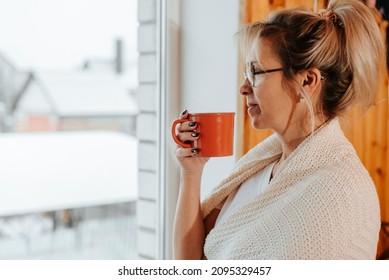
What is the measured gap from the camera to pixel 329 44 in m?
0.77

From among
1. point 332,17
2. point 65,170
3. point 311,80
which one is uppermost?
point 332,17

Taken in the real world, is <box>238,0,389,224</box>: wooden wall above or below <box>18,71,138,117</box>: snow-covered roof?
below

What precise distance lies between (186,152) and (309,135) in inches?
8.2

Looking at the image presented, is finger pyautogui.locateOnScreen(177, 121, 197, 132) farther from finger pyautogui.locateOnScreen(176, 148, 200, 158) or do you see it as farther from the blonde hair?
the blonde hair

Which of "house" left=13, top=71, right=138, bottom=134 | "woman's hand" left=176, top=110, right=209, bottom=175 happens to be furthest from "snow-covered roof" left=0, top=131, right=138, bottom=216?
"woman's hand" left=176, top=110, right=209, bottom=175

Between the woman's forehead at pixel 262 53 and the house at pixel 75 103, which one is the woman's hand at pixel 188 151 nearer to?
the woman's forehead at pixel 262 53

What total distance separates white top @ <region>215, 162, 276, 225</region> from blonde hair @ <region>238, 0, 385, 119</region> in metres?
0.16

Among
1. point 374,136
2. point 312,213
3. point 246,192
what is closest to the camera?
point 312,213

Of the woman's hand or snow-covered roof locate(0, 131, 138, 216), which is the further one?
snow-covered roof locate(0, 131, 138, 216)

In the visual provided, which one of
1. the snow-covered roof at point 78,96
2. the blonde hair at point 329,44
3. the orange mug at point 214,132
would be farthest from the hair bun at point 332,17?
the snow-covered roof at point 78,96

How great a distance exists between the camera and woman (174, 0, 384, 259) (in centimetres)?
A: 72

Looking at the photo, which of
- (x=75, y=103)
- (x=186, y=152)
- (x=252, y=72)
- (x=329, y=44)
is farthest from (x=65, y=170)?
(x=329, y=44)

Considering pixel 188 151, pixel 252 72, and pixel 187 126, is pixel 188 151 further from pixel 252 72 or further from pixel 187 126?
pixel 252 72
